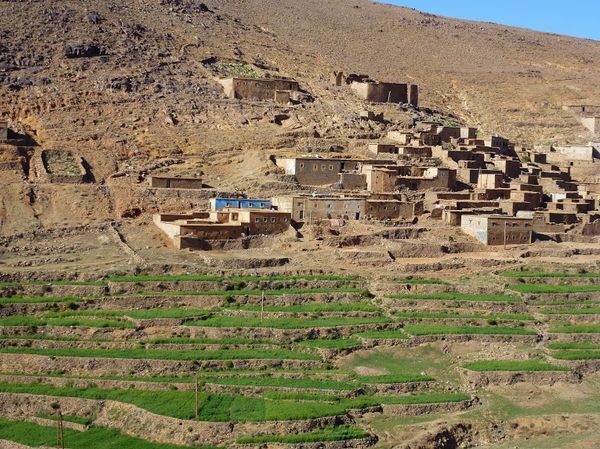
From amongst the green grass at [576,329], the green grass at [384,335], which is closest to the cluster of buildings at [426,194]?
the green grass at [576,329]

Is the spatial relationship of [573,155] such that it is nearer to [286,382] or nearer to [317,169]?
[317,169]

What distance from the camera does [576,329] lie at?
113 feet

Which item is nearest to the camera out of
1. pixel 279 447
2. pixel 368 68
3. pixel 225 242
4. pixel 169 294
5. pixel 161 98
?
pixel 279 447

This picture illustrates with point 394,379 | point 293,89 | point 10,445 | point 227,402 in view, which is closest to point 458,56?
point 293,89

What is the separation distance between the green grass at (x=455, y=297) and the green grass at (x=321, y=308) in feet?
4.26

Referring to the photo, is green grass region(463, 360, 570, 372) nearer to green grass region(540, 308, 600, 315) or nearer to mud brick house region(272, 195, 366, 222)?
green grass region(540, 308, 600, 315)

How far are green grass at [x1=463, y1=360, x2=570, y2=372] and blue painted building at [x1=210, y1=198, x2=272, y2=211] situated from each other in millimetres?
12726

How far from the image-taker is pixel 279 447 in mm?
25938

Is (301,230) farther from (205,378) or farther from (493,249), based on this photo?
(205,378)

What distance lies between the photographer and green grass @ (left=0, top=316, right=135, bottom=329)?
32344mm

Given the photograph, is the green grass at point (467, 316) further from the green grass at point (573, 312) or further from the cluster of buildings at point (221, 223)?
the cluster of buildings at point (221, 223)

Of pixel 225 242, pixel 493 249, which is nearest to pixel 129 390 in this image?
pixel 225 242

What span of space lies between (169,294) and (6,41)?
26806 millimetres

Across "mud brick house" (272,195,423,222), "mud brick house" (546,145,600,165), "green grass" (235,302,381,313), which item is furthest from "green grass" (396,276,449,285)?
"mud brick house" (546,145,600,165)
